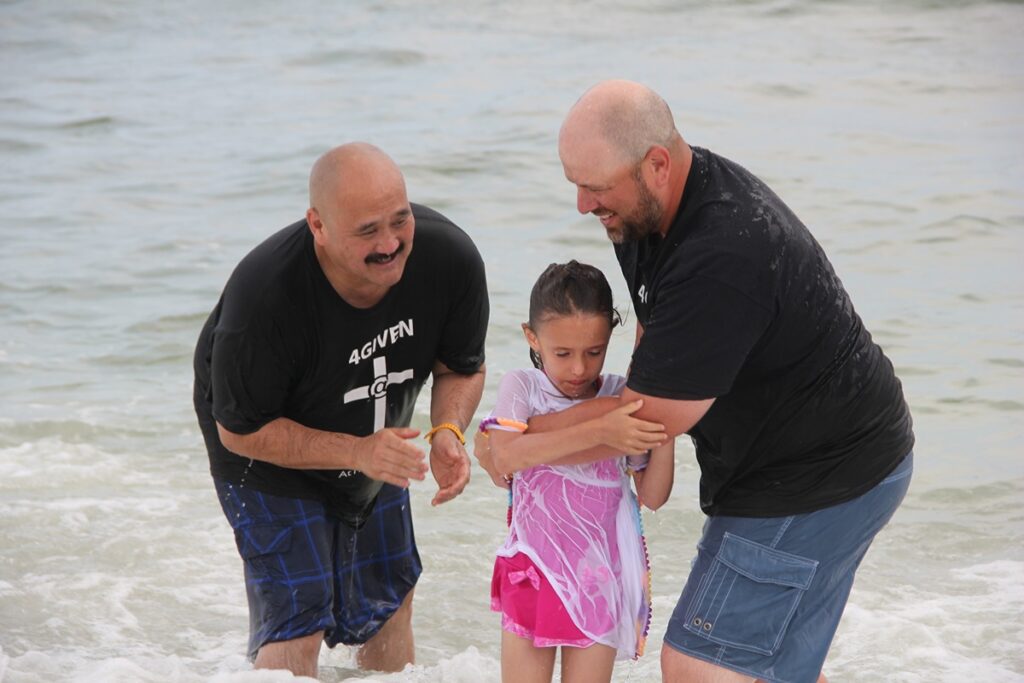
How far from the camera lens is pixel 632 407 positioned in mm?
3713

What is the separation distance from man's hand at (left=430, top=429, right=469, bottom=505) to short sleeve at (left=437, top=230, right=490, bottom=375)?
41cm

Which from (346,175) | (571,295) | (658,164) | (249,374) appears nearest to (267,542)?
(249,374)

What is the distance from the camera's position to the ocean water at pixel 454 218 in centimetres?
638

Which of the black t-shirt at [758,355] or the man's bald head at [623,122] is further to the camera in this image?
the man's bald head at [623,122]

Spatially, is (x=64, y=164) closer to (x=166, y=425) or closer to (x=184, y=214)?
(x=184, y=214)

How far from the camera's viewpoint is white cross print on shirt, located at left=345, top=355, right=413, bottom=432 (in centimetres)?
467

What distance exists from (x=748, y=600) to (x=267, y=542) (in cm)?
165

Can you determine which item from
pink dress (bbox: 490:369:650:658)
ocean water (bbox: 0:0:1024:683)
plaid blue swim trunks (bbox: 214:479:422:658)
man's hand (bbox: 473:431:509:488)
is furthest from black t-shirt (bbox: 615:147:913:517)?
ocean water (bbox: 0:0:1024:683)

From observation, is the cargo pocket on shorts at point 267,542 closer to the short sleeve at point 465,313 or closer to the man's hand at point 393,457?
the man's hand at point 393,457

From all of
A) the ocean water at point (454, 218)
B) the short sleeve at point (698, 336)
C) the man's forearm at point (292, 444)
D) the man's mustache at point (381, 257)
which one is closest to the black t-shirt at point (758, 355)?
the short sleeve at point (698, 336)

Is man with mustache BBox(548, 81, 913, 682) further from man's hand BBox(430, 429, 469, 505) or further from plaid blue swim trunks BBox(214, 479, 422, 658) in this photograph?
plaid blue swim trunks BBox(214, 479, 422, 658)

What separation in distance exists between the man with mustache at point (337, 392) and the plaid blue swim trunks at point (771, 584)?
0.87 metres

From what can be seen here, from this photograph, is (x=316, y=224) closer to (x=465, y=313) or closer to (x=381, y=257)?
(x=381, y=257)

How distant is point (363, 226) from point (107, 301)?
747cm
